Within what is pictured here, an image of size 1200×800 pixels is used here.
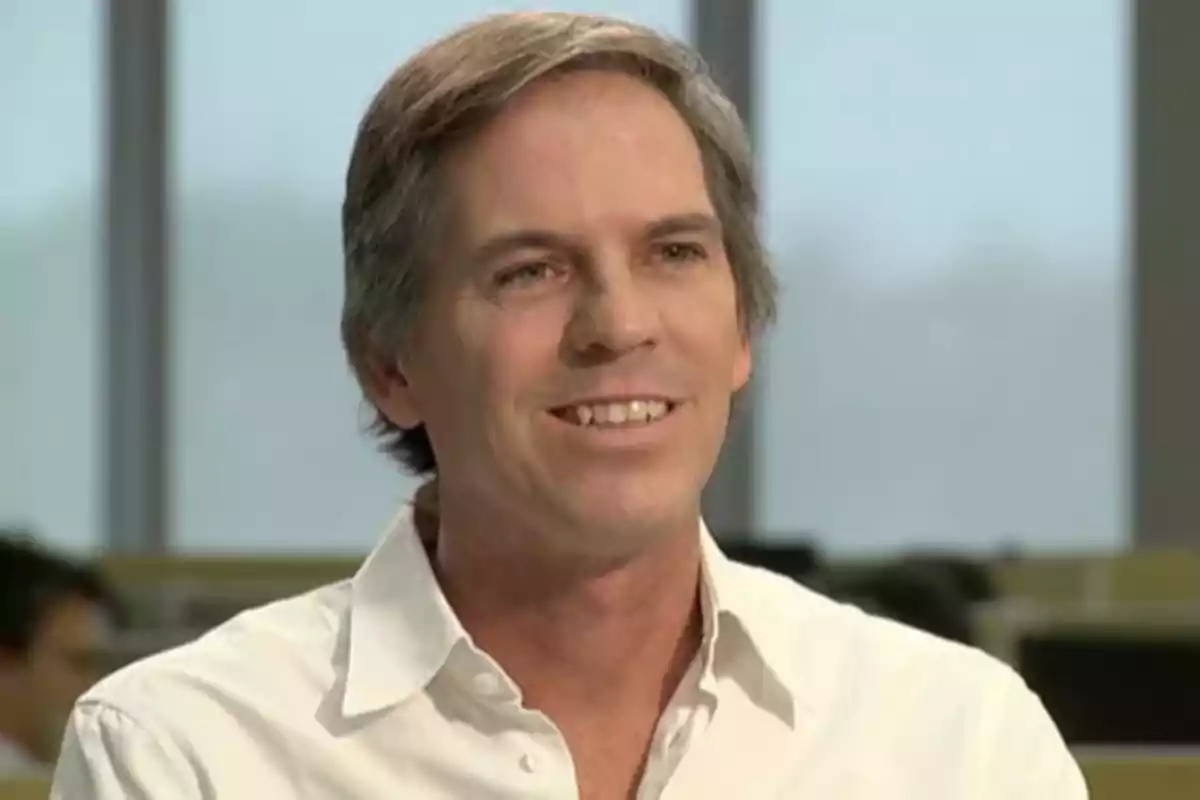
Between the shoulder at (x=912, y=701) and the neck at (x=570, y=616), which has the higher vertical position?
the neck at (x=570, y=616)

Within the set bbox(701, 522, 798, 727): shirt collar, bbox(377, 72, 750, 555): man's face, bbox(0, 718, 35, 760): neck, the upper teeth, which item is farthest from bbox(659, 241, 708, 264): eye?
bbox(0, 718, 35, 760): neck

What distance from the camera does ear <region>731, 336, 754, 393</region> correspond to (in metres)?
1.28

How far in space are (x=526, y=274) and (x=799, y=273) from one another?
3.99 metres

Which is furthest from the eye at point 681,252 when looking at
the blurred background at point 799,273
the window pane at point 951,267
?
the window pane at point 951,267

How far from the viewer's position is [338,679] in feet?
4.03

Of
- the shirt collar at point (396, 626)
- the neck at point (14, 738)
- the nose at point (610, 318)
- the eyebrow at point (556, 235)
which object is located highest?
the eyebrow at point (556, 235)

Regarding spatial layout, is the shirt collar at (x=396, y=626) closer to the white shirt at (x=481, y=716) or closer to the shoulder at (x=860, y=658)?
the white shirt at (x=481, y=716)

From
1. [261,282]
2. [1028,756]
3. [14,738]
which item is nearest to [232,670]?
[1028,756]

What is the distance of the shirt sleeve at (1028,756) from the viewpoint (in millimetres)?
1274

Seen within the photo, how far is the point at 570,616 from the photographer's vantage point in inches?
49.7

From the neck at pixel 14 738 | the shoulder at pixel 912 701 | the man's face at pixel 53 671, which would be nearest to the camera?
the shoulder at pixel 912 701

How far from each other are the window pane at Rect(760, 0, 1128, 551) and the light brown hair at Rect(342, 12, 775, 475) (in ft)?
12.1

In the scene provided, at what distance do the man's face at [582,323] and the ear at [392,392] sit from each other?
0.26ft

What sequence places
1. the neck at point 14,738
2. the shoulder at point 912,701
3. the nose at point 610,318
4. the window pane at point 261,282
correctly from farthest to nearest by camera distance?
the window pane at point 261,282 → the neck at point 14,738 → the shoulder at point 912,701 → the nose at point 610,318
